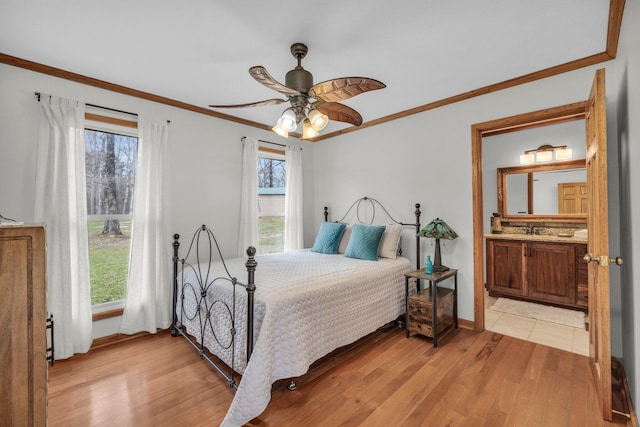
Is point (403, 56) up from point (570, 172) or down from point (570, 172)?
up

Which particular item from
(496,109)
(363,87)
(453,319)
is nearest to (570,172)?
(496,109)

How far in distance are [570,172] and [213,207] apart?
192 inches

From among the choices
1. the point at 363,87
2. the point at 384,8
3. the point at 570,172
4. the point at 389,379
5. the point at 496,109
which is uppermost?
the point at 384,8

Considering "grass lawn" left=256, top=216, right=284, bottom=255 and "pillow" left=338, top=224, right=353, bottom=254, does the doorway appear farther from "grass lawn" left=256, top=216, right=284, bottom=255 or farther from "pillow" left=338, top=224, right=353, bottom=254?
"grass lawn" left=256, top=216, right=284, bottom=255

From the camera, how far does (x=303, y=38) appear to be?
208cm

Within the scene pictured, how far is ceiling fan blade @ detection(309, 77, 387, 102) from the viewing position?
5.87 ft

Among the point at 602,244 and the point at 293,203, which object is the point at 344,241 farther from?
the point at 602,244

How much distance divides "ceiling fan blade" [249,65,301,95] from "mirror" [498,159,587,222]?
3983 millimetres

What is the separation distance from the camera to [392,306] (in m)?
3.02

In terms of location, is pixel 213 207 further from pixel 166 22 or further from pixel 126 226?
pixel 166 22

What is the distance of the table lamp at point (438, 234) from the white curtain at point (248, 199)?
6.89 feet

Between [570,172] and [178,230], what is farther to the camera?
[570,172]

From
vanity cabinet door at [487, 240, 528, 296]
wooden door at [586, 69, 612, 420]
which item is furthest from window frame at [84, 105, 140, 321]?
vanity cabinet door at [487, 240, 528, 296]

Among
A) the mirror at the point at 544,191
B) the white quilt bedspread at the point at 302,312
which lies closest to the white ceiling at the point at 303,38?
the white quilt bedspread at the point at 302,312
